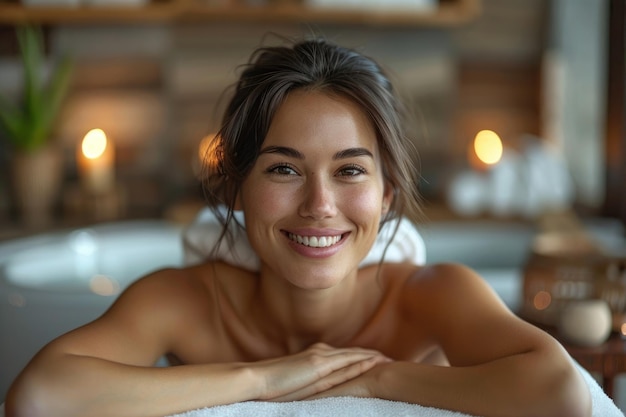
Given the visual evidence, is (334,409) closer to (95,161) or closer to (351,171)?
(351,171)

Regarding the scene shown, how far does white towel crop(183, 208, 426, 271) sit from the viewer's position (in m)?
1.59

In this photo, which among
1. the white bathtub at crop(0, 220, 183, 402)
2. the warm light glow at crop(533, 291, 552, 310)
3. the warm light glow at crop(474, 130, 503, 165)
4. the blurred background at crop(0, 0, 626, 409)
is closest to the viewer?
the warm light glow at crop(533, 291, 552, 310)

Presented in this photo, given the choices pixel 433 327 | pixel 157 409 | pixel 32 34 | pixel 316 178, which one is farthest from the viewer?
pixel 32 34

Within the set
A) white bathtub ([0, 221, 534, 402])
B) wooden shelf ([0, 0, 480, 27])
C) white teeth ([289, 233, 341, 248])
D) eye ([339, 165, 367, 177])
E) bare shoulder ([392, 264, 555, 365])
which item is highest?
wooden shelf ([0, 0, 480, 27])

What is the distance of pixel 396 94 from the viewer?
151 cm

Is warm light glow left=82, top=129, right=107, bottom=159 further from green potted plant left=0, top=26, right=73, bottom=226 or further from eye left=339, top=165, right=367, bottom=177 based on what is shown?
eye left=339, top=165, right=367, bottom=177

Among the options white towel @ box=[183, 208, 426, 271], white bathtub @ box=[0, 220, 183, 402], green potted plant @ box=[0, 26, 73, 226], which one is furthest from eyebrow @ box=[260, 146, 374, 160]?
green potted plant @ box=[0, 26, 73, 226]

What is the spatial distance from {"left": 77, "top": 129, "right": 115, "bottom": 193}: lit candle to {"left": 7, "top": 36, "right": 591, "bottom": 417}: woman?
2.36 m

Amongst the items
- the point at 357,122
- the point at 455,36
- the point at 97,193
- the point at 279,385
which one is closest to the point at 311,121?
the point at 357,122

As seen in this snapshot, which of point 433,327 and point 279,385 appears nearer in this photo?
point 279,385

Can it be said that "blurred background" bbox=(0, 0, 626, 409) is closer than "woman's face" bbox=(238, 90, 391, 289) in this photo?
No

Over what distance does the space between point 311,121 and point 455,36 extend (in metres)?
3.14

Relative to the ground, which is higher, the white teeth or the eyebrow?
the eyebrow

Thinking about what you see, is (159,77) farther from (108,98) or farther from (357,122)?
(357,122)
